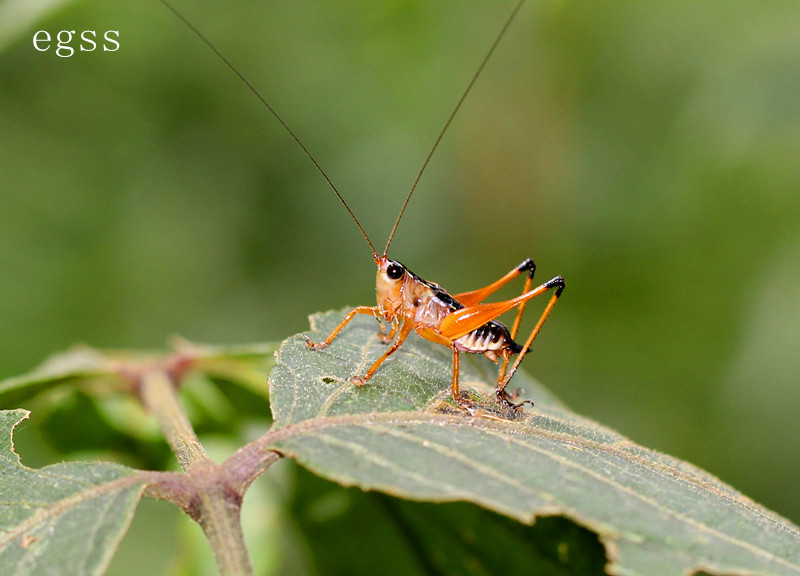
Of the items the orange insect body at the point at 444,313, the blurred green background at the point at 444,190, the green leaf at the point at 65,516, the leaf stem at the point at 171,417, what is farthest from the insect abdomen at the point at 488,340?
the blurred green background at the point at 444,190

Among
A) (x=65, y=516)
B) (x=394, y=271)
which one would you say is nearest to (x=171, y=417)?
(x=65, y=516)

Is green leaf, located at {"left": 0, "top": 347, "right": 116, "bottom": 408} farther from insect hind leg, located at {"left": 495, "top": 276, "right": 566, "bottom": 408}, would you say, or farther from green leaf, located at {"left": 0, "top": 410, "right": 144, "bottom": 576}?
insect hind leg, located at {"left": 495, "top": 276, "right": 566, "bottom": 408}

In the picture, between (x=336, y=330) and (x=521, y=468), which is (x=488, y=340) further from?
(x=521, y=468)

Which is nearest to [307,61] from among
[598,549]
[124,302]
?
[124,302]

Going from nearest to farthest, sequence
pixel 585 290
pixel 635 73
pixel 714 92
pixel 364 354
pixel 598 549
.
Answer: pixel 598 549
pixel 364 354
pixel 714 92
pixel 635 73
pixel 585 290

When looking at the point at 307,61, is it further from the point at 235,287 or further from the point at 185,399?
the point at 185,399

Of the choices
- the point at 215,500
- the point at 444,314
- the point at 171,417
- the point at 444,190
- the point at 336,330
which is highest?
the point at 444,190

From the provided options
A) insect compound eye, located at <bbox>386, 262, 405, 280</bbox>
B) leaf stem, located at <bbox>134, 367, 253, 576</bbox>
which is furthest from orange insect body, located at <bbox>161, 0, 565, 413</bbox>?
leaf stem, located at <bbox>134, 367, 253, 576</bbox>
